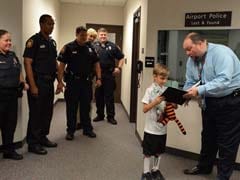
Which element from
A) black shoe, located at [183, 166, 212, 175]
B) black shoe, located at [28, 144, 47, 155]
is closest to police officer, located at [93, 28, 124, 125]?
black shoe, located at [28, 144, 47, 155]

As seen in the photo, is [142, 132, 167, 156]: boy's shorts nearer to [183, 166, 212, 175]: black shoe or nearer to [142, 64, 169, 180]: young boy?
[142, 64, 169, 180]: young boy

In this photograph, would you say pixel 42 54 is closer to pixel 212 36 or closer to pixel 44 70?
pixel 44 70

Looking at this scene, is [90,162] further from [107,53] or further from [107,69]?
[107,53]

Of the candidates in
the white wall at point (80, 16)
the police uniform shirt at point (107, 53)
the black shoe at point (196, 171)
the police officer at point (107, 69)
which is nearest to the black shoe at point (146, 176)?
the black shoe at point (196, 171)

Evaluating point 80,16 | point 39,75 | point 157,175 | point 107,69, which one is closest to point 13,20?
point 39,75

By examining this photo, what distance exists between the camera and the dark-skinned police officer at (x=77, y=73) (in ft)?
13.3

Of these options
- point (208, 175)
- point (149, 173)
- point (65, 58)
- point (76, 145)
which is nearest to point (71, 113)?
point (76, 145)

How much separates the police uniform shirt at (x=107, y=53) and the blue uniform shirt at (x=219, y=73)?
2.52 meters

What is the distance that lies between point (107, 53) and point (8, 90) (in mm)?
2237

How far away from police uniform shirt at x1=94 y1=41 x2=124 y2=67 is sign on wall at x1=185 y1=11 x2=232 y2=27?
73.6 inches

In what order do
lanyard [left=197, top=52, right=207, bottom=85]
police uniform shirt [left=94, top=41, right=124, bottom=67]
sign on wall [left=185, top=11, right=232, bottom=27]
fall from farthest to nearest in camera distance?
1. police uniform shirt [left=94, top=41, right=124, bottom=67]
2. sign on wall [left=185, top=11, right=232, bottom=27]
3. lanyard [left=197, top=52, right=207, bottom=85]

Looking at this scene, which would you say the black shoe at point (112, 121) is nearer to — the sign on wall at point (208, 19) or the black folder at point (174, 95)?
the sign on wall at point (208, 19)

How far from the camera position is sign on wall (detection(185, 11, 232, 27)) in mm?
3295

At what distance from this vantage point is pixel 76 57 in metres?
4.06
